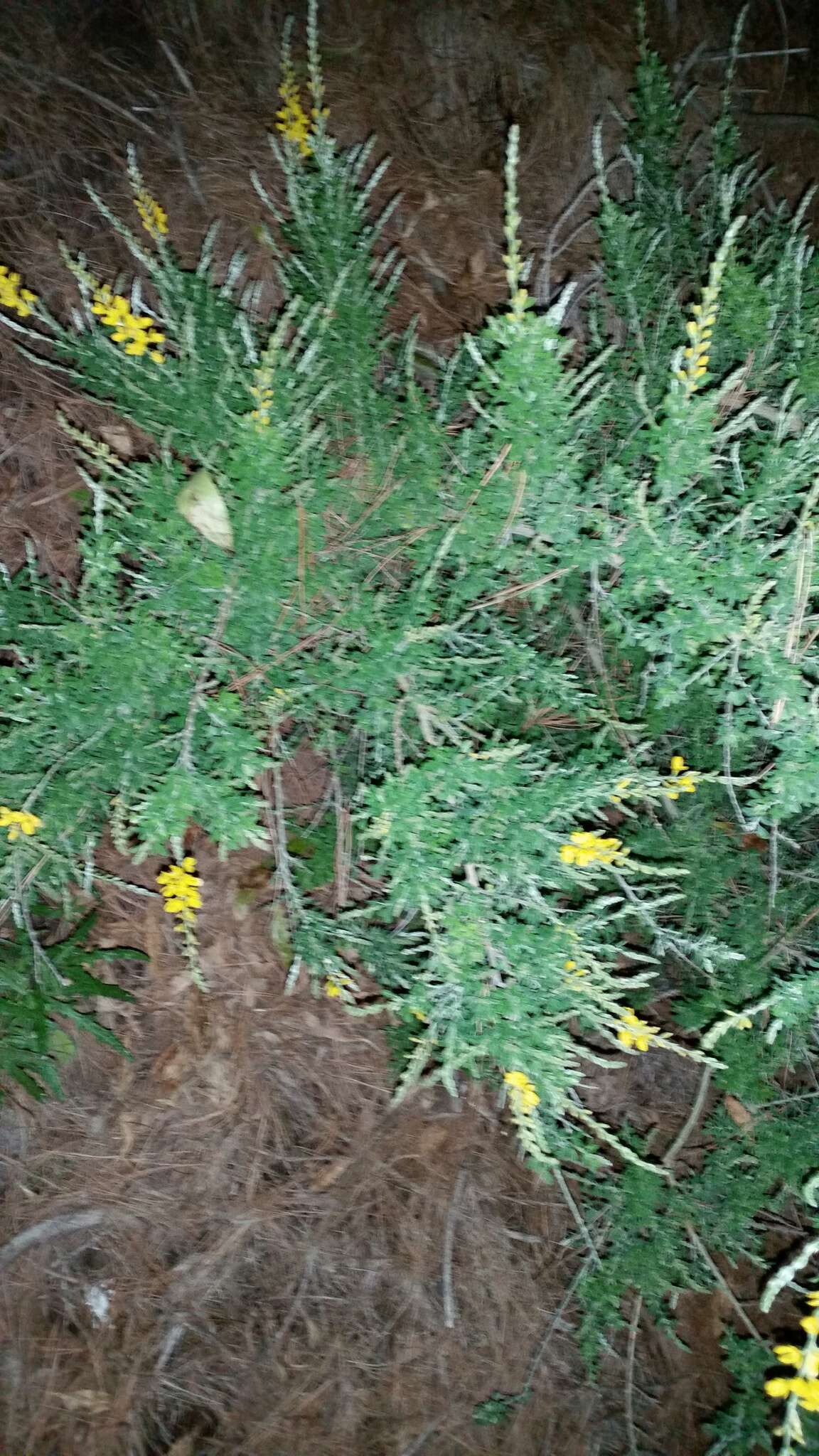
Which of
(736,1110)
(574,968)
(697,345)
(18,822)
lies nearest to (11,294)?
(18,822)

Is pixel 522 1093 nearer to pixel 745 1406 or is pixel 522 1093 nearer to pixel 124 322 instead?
pixel 745 1406

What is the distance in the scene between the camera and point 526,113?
2998mm

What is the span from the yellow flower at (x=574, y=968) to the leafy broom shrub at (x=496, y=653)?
0.01 meters

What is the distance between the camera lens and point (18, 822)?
6.37 ft

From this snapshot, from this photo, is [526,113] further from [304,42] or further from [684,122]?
[304,42]

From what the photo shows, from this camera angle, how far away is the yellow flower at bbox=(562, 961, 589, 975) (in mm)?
1849

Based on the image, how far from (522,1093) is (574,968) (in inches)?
10.6

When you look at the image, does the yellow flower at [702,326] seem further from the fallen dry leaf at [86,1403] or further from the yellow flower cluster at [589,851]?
the fallen dry leaf at [86,1403]

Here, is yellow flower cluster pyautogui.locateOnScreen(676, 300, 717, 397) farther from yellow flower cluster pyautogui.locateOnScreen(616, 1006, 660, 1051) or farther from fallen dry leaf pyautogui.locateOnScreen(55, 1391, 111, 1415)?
fallen dry leaf pyautogui.locateOnScreen(55, 1391, 111, 1415)

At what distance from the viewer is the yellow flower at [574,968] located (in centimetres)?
185

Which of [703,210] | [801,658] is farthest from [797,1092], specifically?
[703,210]

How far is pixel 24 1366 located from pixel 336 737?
2.02 meters

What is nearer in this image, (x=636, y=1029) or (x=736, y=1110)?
(x=636, y=1029)

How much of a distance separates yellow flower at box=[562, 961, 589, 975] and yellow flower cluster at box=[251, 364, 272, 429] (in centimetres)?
130
